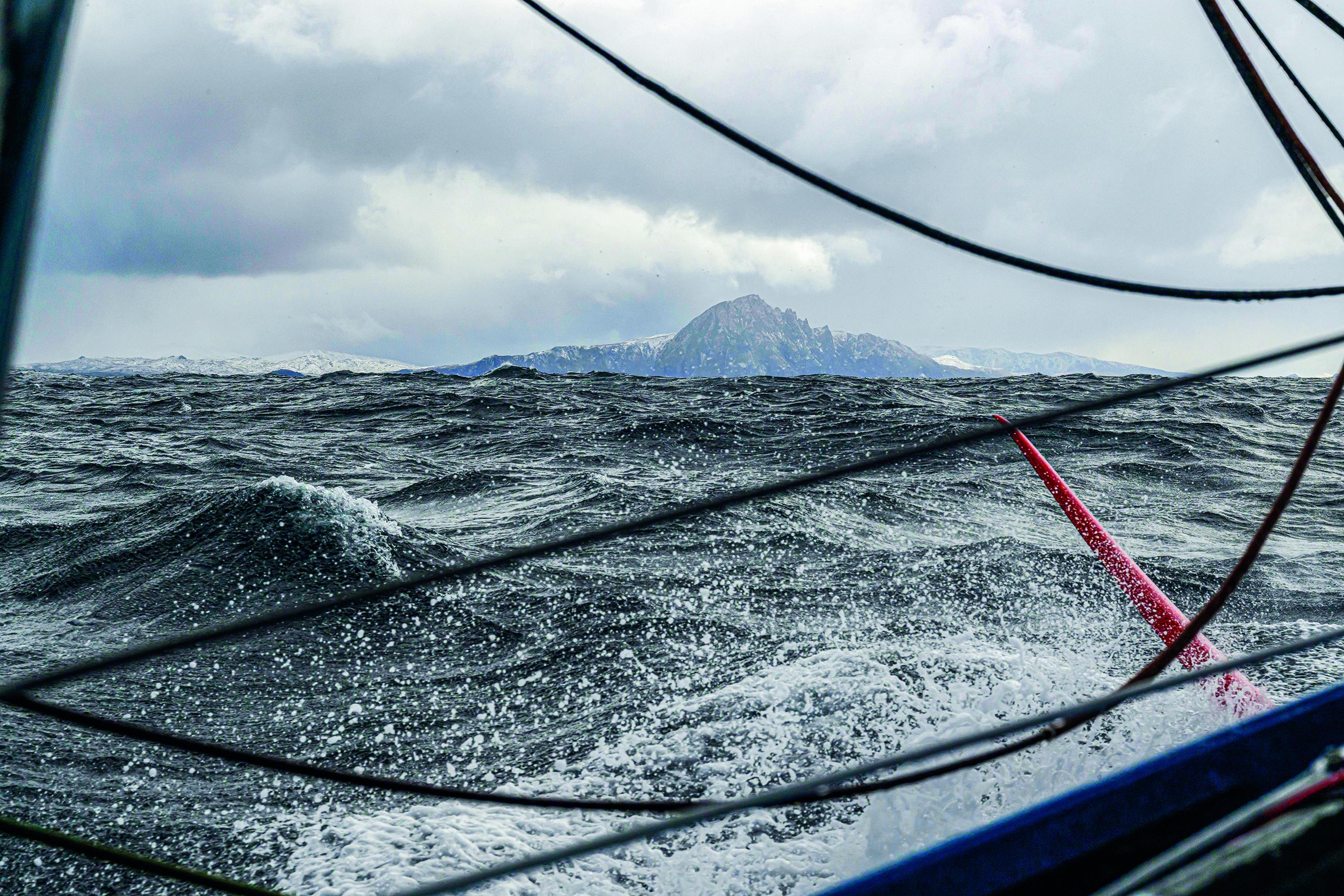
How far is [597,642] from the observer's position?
4695 millimetres

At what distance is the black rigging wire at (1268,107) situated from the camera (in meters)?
2.34

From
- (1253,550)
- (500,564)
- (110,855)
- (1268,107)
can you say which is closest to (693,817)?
(500,564)

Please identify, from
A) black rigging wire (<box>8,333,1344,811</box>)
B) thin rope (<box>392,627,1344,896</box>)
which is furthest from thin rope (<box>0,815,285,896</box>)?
thin rope (<box>392,627,1344,896</box>)

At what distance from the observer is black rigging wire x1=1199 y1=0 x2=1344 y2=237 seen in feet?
7.67

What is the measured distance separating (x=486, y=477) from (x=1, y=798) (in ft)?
22.0

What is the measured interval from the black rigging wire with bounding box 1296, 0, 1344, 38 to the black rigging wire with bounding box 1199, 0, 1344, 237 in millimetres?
515

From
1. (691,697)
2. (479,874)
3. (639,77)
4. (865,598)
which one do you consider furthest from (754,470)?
(479,874)

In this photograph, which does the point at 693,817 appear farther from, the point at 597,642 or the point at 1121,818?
the point at 597,642

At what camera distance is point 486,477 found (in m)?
9.84

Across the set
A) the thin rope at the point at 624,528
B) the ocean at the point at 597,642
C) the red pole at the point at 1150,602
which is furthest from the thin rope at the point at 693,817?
the red pole at the point at 1150,602

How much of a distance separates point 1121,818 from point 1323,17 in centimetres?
270

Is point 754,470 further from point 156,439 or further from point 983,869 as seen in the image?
point 156,439

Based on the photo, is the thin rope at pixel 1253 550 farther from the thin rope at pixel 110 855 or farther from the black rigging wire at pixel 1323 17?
the thin rope at pixel 110 855

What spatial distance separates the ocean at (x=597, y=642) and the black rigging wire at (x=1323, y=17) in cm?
270
